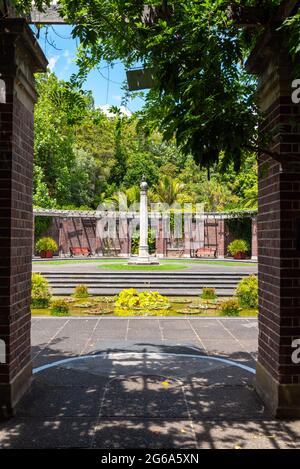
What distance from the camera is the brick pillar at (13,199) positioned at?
4918 millimetres

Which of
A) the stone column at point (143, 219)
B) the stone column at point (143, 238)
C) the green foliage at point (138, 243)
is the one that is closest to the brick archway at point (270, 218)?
the stone column at point (143, 238)

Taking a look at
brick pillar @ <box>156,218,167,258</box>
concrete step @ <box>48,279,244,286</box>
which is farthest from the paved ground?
brick pillar @ <box>156,218,167,258</box>

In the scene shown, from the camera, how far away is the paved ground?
4285 mm

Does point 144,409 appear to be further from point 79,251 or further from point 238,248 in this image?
point 79,251

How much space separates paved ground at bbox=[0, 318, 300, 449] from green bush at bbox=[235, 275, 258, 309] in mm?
3794

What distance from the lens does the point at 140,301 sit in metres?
13.5

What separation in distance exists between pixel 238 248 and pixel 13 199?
2893 cm

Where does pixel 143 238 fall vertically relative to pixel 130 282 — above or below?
above

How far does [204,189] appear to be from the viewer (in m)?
41.6

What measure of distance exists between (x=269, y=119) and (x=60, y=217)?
31.8 m

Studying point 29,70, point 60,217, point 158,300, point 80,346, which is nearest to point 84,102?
point 29,70

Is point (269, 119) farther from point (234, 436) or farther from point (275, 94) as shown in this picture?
point (234, 436)

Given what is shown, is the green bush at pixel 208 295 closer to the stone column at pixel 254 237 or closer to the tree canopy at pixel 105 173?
the tree canopy at pixel 105 173

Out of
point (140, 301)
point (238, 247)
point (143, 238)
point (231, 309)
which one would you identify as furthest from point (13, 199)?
point (238, 247)
